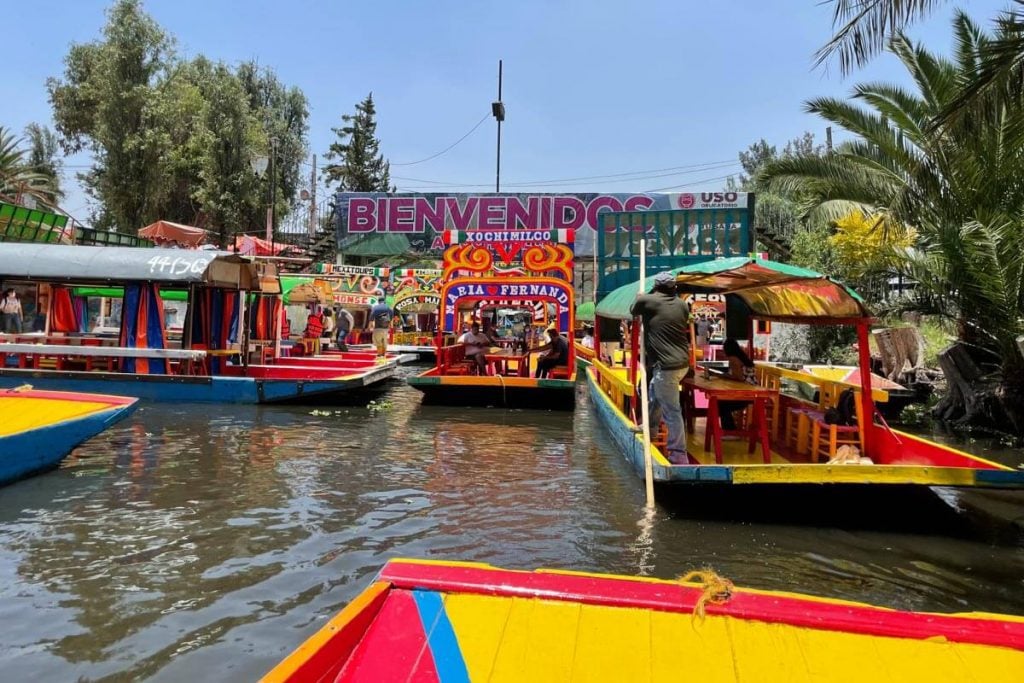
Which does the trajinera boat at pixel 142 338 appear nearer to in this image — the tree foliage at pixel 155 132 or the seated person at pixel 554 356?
the seated person at pixel 554 356

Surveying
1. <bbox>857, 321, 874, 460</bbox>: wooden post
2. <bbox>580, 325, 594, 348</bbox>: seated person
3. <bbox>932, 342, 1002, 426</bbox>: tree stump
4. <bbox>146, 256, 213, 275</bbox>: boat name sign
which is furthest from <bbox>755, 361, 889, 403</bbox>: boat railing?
<bbox>580, 325, 594, 348</bbox>: seated person

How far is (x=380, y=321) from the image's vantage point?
23.4 m

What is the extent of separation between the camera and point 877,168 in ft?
41.0

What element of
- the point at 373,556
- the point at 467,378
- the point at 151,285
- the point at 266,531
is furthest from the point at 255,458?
the point at 151,285

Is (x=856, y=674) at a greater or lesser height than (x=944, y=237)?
lesser

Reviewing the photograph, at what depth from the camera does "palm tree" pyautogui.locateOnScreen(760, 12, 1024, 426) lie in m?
9.59

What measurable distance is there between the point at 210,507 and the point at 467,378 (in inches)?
272

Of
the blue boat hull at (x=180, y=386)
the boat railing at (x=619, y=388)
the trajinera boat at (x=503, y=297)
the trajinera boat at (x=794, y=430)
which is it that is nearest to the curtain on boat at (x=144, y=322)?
the blue boat hull at (x=180, y=386)

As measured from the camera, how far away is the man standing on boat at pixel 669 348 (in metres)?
6.56

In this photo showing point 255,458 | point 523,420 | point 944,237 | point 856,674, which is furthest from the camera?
point 523,420

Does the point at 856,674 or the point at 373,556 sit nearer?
the point at 856,674

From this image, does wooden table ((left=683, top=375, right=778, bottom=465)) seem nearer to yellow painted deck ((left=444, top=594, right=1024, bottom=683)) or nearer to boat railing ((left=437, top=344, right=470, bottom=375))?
yellow painted deck ((left=444, top=594, right=1024, bottom=683))

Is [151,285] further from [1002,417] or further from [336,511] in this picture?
[1002,417]

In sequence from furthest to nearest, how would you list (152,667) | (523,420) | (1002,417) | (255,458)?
1. (523,420)
2. (1002,417)
3. (255,458)
4. (152,667)
